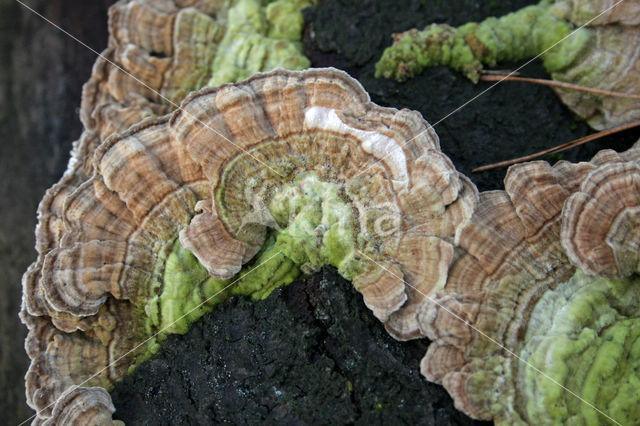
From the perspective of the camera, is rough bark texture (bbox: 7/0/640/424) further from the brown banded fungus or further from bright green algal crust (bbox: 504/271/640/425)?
bright green algal crust (bbox: 504/271/640/425)

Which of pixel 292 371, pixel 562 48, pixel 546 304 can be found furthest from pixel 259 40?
pixel 546 304

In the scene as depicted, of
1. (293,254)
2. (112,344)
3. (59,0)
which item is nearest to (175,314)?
(112,344)

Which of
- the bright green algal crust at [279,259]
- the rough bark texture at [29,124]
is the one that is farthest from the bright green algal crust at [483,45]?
the rough bark texture at [29,124]

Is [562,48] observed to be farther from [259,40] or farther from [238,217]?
[238,217]

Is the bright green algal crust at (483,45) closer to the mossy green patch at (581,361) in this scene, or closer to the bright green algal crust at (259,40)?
the bright green algal crust at (259,40)

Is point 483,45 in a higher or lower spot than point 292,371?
higher

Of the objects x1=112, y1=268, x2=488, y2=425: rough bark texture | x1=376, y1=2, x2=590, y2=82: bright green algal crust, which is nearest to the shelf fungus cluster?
x1=376, y1=2, x2=590, y2=82: bright green algal crust
